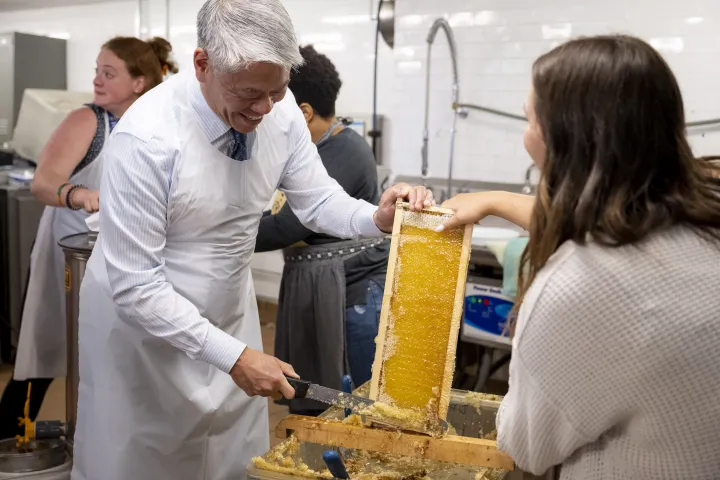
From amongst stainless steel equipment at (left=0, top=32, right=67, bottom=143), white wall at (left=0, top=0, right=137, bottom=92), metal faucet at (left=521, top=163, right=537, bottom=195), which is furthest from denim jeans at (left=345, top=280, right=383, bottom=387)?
stainless steel equipment at (left=0, top=32, right=67, bottom=143)

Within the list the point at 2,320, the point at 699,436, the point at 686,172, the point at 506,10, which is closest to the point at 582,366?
the point at 699,436

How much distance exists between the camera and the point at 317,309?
2713 mm

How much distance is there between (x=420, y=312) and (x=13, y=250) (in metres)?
3.40

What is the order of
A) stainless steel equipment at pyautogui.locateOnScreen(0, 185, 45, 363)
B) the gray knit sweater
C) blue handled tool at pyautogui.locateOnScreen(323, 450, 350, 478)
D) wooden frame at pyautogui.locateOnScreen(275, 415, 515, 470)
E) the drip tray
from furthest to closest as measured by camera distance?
A: stainless steel equipment at pyautogui.locateOnScreen(0, 185, 45, 363) < the drip tray < wooden frame at pyautogui.locateOnScreen(275, 415, 515, 470) < blue handled tool at pyautogui.locateOnScreen(323, 450, 350, 478) < the gray knit sweater

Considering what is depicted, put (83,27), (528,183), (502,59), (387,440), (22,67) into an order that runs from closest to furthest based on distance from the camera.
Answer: (387,440)
(528,183)
(502,59)
(22,67)
(83,27)

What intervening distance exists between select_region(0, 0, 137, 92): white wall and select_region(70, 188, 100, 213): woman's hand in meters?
4.00

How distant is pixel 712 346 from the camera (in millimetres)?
1029

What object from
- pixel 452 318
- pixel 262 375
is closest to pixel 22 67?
pixel 262 375

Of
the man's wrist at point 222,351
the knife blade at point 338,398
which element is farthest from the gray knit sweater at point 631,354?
the man's wrist at point 222,351

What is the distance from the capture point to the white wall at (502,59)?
12.3 ft

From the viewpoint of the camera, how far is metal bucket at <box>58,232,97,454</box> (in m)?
2.33

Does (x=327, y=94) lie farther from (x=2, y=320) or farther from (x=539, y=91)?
(x=2, y=320)

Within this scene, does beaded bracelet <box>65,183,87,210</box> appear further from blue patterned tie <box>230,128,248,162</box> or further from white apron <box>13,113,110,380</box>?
blue patterned tie <box>230,128,248,162</box>

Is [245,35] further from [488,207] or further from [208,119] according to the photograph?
[488,207]
